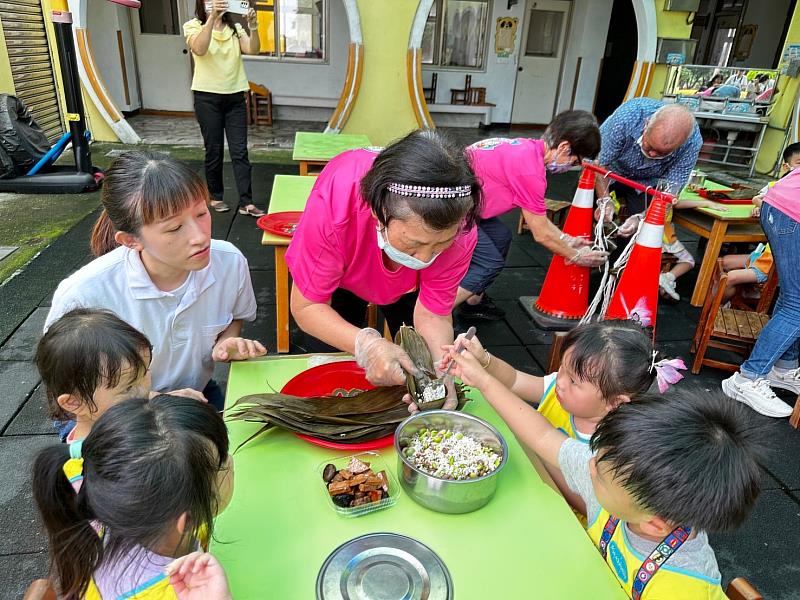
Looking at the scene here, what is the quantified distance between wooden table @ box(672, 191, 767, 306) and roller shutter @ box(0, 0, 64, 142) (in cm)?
769

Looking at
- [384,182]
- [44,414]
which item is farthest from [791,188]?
[44,414]

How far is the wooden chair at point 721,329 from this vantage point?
3193mm

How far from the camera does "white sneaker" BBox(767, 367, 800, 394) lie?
313 cm

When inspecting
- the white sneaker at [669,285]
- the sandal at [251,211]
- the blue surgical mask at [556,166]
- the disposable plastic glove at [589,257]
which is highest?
the blue surgical mask at [556,166]

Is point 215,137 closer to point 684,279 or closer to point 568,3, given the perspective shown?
point 684,279

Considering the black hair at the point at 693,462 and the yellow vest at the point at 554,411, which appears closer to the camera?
the black hair at the point at 693,462

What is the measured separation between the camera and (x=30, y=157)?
5.77 m

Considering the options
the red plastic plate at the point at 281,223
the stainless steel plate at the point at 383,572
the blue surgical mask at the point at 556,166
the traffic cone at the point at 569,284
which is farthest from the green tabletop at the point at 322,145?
the stainless steel plate at the point at 383,572

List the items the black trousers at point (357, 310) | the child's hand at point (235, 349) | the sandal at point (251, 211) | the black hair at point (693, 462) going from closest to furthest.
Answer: the black hair at point (693, 462) < the child's hand at point (235, 349) < the black trousers at point (357, 310) < the sandal at point (251, 211)

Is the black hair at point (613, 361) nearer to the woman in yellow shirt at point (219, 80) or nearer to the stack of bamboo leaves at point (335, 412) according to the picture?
the stack of bamboo leaves at point (335, 412)

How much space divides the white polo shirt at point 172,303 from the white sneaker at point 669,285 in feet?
11.4

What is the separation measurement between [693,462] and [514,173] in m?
2.26

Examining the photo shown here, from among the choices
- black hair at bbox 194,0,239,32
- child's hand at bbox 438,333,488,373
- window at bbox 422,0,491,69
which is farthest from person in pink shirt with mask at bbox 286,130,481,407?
window at bbox 422,0,491,69

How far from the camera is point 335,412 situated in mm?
1462
